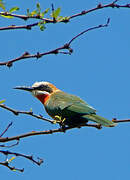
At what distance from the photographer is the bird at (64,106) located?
4.94 metres

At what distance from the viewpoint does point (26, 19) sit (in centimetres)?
260

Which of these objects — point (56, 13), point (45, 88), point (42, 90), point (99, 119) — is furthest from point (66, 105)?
point (56, 13)

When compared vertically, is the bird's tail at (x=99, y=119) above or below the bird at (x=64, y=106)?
above

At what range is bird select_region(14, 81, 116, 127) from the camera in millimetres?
4940

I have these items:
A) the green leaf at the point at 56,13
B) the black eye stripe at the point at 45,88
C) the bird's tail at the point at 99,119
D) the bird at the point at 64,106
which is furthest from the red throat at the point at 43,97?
the green leaf at the point at 56,13

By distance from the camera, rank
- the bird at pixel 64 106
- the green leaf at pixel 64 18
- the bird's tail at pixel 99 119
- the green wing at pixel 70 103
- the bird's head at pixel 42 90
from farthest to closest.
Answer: the bird's head at pixel 42 90, the green wing at pixel 70 103, the bird at pixel 64 106, the bird's tail at pixel 99 119, the green leaf at pixel 64 18

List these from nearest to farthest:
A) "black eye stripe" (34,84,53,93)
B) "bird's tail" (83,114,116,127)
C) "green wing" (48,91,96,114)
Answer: "bird's tail" (83,114,116,127) → "green wing" (48,91,96,114) → "black eye stripe" (34,84,53,93)

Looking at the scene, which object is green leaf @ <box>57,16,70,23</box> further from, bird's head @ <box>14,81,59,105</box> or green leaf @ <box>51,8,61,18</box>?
bird's head @ <box>14,81,59,105</box>

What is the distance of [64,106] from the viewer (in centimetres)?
526

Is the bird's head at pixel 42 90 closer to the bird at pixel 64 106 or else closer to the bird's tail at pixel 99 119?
the bird at pixel 64 106

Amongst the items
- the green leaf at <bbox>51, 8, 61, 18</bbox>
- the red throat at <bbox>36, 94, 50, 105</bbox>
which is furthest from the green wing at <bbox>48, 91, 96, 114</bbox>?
the green leaf at <bbox>51, 8, 61, 18</bbox>

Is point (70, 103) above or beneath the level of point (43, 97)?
above

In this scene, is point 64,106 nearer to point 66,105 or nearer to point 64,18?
point 66,105

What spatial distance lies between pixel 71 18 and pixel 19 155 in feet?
3.83
